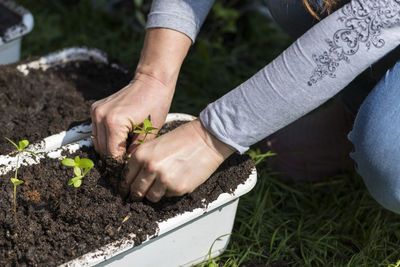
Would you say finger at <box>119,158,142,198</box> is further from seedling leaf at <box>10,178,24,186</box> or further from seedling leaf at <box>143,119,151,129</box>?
seedling leaf at <box>10,178,24,186</box>

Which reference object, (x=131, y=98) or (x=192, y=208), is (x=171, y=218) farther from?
(x=131, y=98)

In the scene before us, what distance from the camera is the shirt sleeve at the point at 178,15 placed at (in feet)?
4.37

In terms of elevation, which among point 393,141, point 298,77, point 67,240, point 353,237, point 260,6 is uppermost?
point 298,77

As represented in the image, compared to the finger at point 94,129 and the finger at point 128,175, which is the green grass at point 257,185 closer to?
the finger at point 128,175

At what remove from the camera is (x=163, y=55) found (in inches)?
52.0

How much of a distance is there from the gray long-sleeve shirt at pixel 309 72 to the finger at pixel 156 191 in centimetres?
18

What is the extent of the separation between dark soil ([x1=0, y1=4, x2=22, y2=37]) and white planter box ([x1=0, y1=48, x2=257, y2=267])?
640mm

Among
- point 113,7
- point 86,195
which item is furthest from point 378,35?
point 113,7

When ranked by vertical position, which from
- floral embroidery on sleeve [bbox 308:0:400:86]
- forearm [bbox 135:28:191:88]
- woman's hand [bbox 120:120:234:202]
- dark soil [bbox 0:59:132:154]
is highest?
floral embroidery on sleeve [bbox 308:0:400:86]

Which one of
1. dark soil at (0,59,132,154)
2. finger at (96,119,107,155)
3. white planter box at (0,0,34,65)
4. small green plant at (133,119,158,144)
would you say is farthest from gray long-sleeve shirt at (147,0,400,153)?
white planter box at (0,0,34,65)

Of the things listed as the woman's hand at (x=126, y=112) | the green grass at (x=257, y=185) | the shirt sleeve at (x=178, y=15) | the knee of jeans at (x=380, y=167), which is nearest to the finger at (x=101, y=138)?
the woman's hand at (x=126, y=112)

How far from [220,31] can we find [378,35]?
1341 mm

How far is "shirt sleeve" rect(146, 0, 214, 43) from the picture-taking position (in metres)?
1.33

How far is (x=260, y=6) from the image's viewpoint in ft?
8.35
